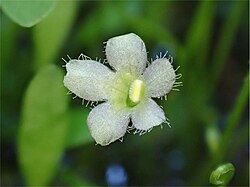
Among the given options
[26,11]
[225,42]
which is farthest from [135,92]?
[225,42]

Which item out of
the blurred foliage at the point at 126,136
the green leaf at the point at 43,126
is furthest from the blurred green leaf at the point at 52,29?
the green leaf at the point at 43,126

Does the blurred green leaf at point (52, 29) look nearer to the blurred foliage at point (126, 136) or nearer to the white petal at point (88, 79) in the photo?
the blurred foliage at point (126, 136)

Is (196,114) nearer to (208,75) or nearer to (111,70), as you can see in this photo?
(208,75)

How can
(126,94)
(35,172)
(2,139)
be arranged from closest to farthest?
(126,94)
(35,172)
(2,139)

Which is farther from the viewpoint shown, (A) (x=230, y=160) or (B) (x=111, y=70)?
(A) (x=230, y=160)

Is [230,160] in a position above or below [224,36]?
below

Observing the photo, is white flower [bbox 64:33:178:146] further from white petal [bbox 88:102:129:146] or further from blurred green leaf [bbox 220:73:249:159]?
blurred green leaf [bbox 220:73:249:159]

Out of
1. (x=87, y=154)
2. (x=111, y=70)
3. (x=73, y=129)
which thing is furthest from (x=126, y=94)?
(x=87, y=154)

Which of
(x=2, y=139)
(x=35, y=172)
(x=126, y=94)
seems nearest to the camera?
(x=126, y=94)
